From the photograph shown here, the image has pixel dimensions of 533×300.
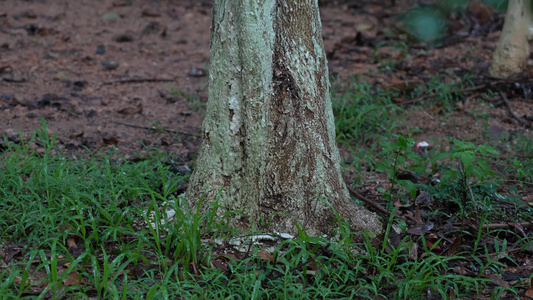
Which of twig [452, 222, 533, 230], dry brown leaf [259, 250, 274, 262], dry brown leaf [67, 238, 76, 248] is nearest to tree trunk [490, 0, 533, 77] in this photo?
twig [452, 222, 533, 230]

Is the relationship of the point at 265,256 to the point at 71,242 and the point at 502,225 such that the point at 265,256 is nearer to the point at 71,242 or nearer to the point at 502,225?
the point at 71,242

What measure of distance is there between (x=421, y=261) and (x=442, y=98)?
286 centimetres

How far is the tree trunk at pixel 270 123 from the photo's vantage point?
2.59m

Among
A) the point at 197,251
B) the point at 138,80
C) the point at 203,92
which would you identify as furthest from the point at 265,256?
the point at 138,80

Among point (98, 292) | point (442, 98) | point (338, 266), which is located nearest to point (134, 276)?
point (98, 292)

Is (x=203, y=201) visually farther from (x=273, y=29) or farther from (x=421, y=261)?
(x=421, y=261)

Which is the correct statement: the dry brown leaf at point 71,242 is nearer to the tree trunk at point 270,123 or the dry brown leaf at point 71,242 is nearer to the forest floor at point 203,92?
the forest floor at point 203,92

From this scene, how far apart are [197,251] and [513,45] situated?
4161 millimetres

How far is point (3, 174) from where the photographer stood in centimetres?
318

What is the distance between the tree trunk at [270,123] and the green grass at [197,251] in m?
0.15

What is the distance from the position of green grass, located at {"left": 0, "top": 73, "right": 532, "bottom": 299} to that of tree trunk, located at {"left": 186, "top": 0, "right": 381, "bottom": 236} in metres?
0.15

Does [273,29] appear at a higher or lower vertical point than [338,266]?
higher

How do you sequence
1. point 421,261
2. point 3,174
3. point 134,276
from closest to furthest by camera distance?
point 134,276 → point 421,261 → point 3,174

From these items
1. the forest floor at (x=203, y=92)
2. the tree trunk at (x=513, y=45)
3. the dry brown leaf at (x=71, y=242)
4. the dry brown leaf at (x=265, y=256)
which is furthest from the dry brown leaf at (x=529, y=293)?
the tree trunk at (x=513, y=45)
